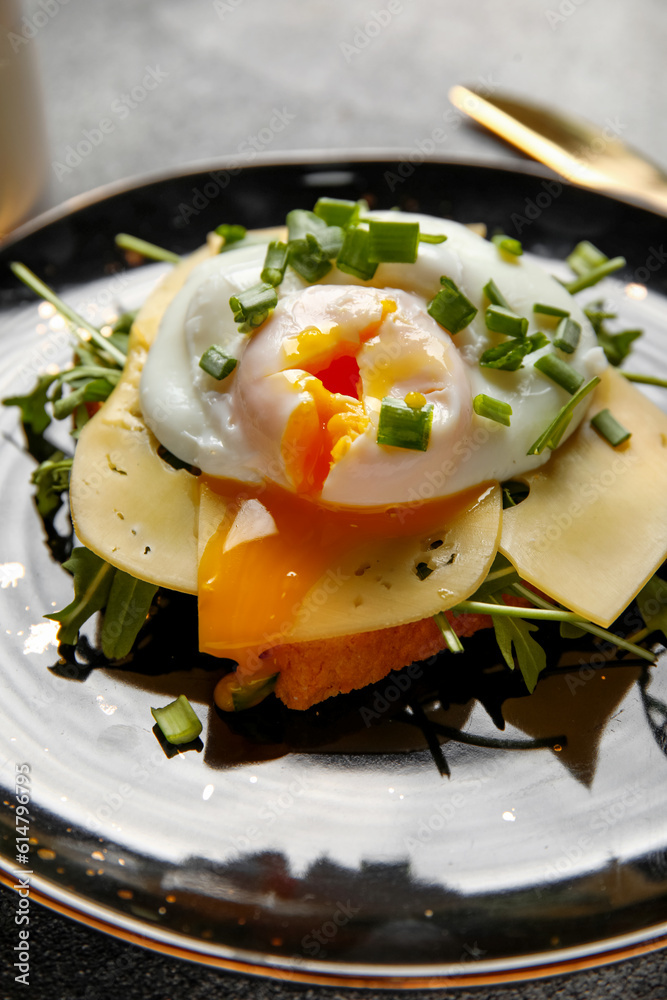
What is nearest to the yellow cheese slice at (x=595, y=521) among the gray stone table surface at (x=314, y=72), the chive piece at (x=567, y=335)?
the chive piece at (x=567, y=335)

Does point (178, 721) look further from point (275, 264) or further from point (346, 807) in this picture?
point (275, 264)

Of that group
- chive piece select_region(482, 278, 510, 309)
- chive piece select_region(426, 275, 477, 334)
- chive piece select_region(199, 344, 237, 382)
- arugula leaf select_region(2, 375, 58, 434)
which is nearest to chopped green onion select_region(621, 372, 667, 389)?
chive piece select_region(482, 278, 510, 309)

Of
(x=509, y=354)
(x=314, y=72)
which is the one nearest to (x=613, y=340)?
(x=509, y=354)

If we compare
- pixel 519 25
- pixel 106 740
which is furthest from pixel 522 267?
pixel 519 25

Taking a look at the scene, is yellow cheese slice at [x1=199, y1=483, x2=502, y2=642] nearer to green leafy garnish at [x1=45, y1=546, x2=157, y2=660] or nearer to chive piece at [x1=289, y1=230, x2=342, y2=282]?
green leafy garnish at [x1=45, y1=546, x2=157, y2=660]

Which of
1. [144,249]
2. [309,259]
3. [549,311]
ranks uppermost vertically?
[549,311]

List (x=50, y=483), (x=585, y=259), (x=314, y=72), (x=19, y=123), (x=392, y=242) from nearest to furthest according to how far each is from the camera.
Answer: (x=392, y=242) → (x=50, y=483) → (x=585, y=259) → (x=19, y=123) → (x=314, y=72)
